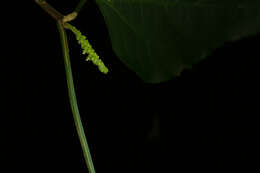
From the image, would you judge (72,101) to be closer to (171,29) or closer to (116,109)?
(171,29)

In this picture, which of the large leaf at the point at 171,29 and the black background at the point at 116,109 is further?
the black background at the point at 116,109

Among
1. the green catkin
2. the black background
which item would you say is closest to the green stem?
the green catkin

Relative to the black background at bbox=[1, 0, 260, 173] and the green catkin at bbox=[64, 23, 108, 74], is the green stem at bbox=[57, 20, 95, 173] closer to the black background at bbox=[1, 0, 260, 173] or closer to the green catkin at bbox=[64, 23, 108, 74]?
the green catkin at bbox=[64, 23, 108, 74]

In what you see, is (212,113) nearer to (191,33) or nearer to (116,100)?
(116,100)

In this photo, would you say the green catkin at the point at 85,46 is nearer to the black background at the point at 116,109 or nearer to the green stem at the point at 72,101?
the green stem at the point at 72,101

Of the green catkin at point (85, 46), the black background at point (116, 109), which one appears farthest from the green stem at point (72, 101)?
the black background at point (116, 109)

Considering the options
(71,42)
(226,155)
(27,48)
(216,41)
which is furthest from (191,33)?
(226,155)

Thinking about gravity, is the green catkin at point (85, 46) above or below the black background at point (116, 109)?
above
